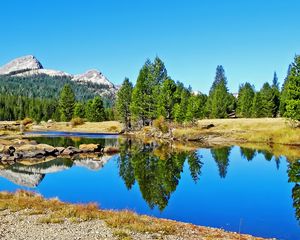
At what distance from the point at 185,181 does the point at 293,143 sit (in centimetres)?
4444

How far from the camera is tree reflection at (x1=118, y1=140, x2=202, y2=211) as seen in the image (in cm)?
3422

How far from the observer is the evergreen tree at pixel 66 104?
162 metres

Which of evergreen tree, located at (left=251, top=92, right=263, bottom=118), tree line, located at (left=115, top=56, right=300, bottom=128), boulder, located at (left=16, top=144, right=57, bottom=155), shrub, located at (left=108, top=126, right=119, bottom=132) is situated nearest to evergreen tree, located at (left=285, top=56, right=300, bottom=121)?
tree line, located at (left=115, top=56, right=300, bottom=128)

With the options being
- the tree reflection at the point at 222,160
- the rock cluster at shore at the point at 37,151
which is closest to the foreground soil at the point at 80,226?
the tree reflection at the point at 222,160

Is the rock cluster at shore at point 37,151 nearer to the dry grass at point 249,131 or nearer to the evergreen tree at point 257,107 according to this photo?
the dry grass at point 249,131

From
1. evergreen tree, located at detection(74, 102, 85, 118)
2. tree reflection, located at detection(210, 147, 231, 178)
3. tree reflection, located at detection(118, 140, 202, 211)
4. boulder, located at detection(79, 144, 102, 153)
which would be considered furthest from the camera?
evergreen tree, located at detection(74, 102, 85, 118)

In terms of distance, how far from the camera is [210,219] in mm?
26234

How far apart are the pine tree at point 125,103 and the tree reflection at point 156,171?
64718 mm

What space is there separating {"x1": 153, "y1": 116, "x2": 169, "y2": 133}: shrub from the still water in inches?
1684

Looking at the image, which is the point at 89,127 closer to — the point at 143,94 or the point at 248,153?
the point at 143,94

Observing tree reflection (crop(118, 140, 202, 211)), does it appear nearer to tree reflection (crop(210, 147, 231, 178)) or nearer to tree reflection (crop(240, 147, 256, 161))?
tree reflection (crop(210, 147, 231, 178))

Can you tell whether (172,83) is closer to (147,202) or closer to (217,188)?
(217,188)

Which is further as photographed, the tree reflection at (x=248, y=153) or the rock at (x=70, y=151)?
the rock at (x=70, y=151)

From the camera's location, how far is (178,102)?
117875 mm
